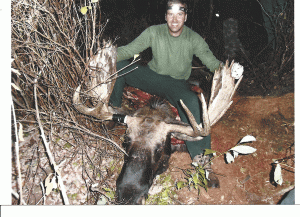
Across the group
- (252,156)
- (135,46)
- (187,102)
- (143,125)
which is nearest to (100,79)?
(143,125)

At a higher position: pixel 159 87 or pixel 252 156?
pixel 159 87

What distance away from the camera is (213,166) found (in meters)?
3.15

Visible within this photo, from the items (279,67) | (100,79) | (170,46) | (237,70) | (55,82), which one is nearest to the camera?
(237,70)

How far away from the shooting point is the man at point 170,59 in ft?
11.0

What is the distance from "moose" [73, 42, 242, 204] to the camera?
7.88 ft

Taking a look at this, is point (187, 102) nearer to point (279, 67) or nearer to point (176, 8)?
point (176, 8)

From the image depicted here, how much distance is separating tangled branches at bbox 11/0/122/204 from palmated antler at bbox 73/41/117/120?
11cm

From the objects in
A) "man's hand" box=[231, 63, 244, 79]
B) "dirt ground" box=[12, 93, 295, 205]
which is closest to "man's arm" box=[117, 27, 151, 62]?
"dirt ground" box=[12, 93, 295, 205]

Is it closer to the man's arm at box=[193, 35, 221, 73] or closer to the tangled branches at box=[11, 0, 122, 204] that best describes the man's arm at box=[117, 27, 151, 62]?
the tangled branches at box=[11, 0, 122, 204]

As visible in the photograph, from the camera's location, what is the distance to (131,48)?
3.52 metres

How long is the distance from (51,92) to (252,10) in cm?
807

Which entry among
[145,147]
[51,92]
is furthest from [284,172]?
[51,92]

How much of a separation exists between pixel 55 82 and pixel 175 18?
90.2 inches
